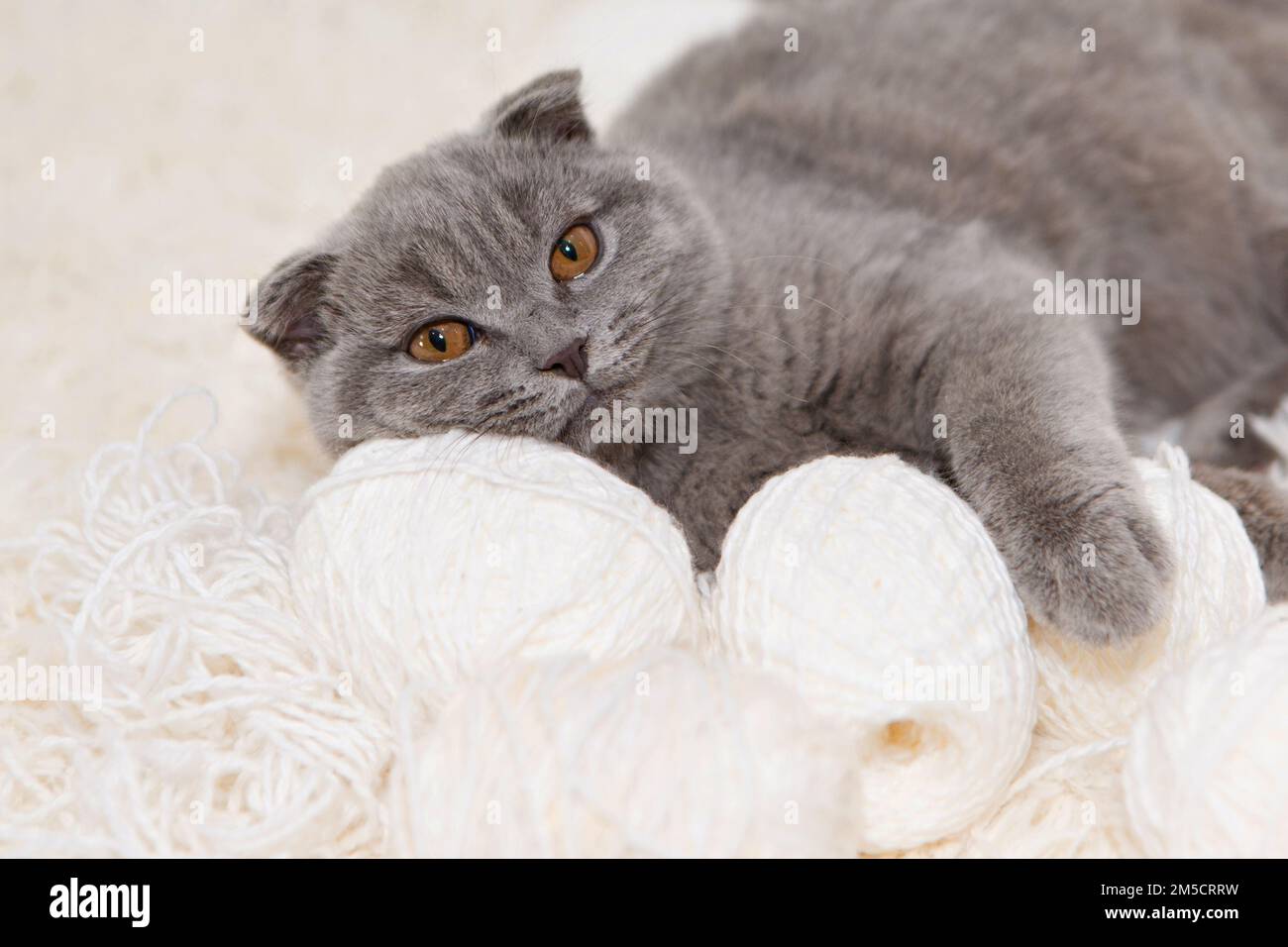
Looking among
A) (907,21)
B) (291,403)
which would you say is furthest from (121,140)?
(907,21)

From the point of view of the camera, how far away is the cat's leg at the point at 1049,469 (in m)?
1.01

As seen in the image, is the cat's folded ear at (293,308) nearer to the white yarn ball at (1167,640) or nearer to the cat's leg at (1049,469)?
the cat's leg at (1049,469)

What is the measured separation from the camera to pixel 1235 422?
1494mm

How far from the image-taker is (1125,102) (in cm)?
173

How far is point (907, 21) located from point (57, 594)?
59.5 inches

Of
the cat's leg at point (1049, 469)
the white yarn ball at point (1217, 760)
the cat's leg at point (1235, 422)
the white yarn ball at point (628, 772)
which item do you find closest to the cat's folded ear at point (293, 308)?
the white yarn ball at point (628, 772)

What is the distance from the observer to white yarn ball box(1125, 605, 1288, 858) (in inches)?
32.3

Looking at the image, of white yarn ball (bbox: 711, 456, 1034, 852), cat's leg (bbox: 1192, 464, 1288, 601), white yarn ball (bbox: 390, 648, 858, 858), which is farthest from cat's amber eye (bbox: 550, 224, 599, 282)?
cat's leg (bbox: 1192, 464, 1288, 601)

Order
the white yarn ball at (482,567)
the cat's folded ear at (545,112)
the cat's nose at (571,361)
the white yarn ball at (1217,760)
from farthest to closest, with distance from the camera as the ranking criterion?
1. the cat's folded ear at (545,112)
2. the cat's nose at (571,361)
3. the white yarn ball at (482,567)
4. the white yarn ball at (1217,760)

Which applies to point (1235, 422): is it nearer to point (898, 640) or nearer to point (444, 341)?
point (898, 640)

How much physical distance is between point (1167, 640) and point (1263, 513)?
26cm

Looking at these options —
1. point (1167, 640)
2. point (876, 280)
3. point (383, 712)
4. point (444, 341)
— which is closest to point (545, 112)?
point (444, 341)

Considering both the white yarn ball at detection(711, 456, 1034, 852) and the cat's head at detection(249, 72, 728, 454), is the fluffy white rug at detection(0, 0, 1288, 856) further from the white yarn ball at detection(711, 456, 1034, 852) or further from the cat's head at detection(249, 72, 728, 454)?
the cat's head at detection(249, 72, 728, 454)
